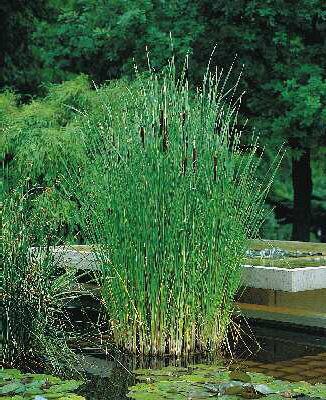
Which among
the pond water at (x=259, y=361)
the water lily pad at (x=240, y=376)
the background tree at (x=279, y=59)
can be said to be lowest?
the pond water at (x=259, y=361)

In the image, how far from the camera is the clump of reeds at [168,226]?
188 inches

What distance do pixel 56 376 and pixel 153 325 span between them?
A: 0.67 meters

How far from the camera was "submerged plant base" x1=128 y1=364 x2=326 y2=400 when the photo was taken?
3893mm

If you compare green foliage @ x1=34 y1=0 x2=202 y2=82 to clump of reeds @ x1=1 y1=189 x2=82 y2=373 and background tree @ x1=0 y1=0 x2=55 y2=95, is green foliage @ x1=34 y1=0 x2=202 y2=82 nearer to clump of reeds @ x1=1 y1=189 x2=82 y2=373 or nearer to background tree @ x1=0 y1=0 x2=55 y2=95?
background tree @ x1=0 y1=0 x2=55 y2=95

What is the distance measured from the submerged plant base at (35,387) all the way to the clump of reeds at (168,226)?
74cm

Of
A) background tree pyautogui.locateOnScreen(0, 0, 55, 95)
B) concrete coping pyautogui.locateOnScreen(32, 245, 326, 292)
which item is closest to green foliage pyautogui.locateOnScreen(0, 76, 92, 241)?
concrete coping pyautogui.locateOnScreen(32, 245, 326, 292)

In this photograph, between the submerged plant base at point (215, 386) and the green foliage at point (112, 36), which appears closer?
the submerged plant base at point (215, 386)

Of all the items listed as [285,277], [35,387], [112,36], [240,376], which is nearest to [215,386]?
[240,376]

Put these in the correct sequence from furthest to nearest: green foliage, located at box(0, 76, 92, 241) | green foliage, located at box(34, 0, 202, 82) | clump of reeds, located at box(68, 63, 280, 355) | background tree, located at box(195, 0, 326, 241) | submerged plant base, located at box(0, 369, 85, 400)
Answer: green foliage, located at box(34, 0, 202, 82), background tree, located at box(195, 0, 326, 241), green foliage, located at box(0, 76, 92, 241), clump of reeds, located at box(68, 63, 280, 355), submerged plant base, located at box(0, 369, 85, 400)

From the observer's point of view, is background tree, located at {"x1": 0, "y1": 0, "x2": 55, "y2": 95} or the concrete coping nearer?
the concrete coping

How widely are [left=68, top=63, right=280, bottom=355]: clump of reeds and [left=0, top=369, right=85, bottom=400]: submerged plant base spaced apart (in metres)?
0.74

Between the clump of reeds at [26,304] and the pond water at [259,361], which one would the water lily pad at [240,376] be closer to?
the pond water at [259,361]

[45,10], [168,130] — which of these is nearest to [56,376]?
[168,130]

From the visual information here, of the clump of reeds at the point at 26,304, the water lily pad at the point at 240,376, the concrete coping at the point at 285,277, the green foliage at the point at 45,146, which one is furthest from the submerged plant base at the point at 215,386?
the green foliage at the point at 45,146
